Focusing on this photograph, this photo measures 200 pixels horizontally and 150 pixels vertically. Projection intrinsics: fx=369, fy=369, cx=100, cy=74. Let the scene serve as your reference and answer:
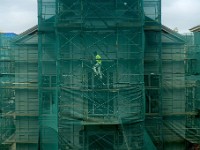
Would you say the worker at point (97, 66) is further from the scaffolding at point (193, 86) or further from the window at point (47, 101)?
the scaffolding at point (193, 86)

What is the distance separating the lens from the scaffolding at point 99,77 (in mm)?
16844

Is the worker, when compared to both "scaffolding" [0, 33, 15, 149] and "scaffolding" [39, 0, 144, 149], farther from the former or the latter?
"scaffolding" [0, 33, 15, 149]

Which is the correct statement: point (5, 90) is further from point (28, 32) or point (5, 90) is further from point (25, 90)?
point (28, 32)

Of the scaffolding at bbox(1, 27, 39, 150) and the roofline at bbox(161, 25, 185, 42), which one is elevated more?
the roofline at bbox(161, 25, 185, 42)

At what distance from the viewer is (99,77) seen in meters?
17.6

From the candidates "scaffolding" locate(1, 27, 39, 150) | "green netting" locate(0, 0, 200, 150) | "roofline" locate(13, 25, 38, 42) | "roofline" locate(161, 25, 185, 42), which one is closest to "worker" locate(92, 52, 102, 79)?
"green netting" locate(0, 0, 200, 150)

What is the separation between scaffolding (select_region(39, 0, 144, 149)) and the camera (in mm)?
16844

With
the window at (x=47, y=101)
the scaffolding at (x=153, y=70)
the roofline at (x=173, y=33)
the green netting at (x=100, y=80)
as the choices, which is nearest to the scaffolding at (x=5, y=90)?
the green netting at (x=100, y=80)

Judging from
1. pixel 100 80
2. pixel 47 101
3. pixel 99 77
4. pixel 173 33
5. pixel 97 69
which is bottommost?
pixel 47 101

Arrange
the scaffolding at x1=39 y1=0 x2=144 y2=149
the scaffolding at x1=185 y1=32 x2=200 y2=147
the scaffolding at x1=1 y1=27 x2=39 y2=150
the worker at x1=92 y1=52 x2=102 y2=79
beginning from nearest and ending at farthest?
the scaffolding at x1=39 y1=0 x2=144 y2=149, the worker at x1=92 y1=52 x2=102 y2=79, the scaffolding at x1=1 y1=27 x2=39 y2=150, the scaffolding at x1=185 y1=32 x2=200 y2=147

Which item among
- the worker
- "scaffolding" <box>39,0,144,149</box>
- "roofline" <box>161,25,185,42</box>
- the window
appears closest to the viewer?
"scaffolding" <box>39,0,144,149</box>

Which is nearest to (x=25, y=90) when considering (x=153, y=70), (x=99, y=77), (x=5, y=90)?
(x=5, y=90)

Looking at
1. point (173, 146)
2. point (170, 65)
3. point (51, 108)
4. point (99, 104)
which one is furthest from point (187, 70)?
point (51, 108)

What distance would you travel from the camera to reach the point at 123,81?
58.0 ft
